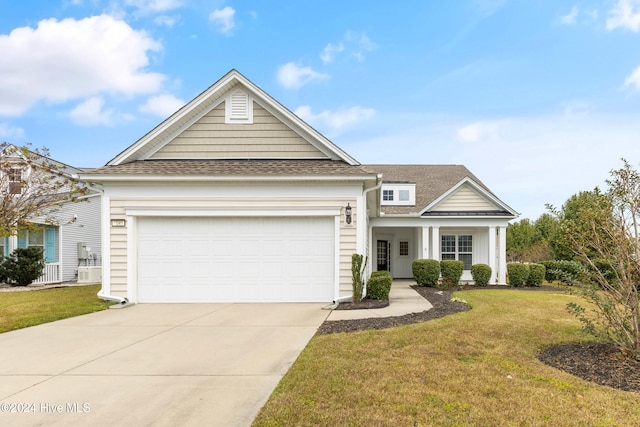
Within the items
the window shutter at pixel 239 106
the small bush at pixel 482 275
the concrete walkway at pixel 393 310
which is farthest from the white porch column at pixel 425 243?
the window shutter at pixel 239 106

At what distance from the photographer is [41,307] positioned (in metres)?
11.2

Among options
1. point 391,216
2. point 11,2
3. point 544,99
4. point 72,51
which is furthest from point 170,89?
point 544,99

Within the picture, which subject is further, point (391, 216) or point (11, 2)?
point (391, 216)

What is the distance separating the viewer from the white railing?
20062 mm

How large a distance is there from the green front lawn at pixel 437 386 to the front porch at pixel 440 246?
1258cm

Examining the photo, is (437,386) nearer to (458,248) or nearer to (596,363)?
(596,363)

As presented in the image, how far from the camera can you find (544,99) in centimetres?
1543

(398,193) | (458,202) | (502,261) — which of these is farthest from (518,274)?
(398,193)

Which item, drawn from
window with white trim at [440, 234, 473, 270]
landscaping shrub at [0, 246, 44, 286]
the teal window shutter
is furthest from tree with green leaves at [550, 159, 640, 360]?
the teal window shutter

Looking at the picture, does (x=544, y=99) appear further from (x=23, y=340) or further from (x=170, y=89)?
(x=23, y=340)

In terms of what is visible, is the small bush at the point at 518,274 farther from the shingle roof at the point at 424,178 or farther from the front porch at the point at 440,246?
the shingle roof at the point at 424,178

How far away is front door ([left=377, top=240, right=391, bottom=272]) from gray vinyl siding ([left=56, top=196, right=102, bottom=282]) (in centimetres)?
1454

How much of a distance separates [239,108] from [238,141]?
932 mm

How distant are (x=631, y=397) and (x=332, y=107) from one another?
58.8 feet
